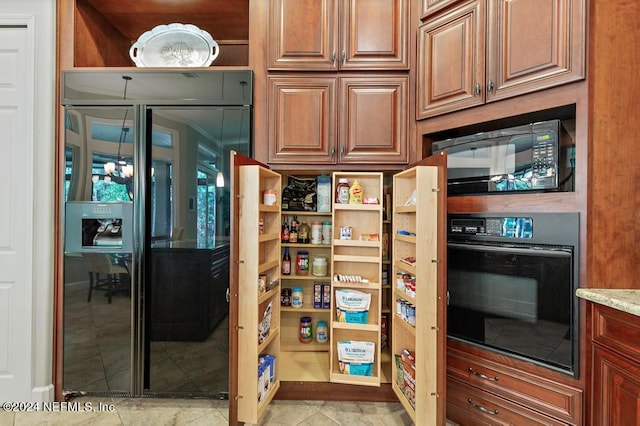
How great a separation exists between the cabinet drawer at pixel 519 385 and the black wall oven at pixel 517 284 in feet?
0.28

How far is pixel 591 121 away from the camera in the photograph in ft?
4.17

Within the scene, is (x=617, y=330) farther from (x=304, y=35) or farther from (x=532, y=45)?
(x=304, y=35)

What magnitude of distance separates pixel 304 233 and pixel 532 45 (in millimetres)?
1756

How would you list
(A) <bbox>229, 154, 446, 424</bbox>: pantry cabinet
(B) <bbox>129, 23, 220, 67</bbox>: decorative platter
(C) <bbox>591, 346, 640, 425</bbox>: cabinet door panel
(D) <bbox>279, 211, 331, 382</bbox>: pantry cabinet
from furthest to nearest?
(D) <bbox>279, 211, 331, 382</bbox>: pantry cabinet → (B) <bbox>129, 23, 220, 67</bbox>: decorative platter → (A) <bbox>229, 154, 446, 424</bbox>: pantry cabinet → (C) <bbox>591, 346, 640, 425</bbox>: cabinet door panel

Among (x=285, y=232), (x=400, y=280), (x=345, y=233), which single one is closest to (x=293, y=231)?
(x=285, y=232)

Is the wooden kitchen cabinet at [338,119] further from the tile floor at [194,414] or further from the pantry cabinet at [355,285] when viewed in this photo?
the tile floor at [194,414]

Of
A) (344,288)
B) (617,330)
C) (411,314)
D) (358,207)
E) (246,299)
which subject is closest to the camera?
(617,330)

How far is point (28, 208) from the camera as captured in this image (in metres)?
1.82

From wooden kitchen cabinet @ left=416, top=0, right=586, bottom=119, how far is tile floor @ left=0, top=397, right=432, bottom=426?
1.86m

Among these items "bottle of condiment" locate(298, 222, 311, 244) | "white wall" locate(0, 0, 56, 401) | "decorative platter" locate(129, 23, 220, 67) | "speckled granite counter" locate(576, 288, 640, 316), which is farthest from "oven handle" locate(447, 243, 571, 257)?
"white wall" locate(0, 0, 56, 401)

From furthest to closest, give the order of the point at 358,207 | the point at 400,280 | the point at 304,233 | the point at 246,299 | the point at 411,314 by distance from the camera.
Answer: the point at 304,233 < the point at 358,207 < the point at 400,280 < the point at 411,314 < the point at 246,299

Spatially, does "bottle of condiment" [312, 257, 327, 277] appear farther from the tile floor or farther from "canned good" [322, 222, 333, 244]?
the tile floor

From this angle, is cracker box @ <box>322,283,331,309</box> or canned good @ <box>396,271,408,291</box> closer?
canned good @ <box>396,271,408,291</box>

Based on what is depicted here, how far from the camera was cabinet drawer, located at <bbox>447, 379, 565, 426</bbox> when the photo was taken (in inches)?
55.2
